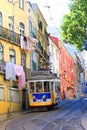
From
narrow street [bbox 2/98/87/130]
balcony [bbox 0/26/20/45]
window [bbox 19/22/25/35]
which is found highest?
window [bbox 19/22/25/35]

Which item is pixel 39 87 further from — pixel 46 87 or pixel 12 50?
pixel 12 50

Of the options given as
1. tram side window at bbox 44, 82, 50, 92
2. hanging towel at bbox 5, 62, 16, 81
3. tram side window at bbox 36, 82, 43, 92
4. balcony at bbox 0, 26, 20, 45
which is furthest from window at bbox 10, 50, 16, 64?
tram side window at bbox 44, 82, 50, 92

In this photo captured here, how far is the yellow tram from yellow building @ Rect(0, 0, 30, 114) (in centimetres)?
151

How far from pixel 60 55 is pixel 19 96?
3885 centimetres

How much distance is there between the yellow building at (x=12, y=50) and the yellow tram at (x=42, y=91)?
59.6 inches

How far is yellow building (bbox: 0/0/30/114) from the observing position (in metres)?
34.5

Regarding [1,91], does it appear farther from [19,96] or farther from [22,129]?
[22,129]

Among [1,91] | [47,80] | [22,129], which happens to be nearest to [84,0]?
[47,80]

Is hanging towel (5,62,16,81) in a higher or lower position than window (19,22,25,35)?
lower

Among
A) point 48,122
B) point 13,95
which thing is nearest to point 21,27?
point 13,95

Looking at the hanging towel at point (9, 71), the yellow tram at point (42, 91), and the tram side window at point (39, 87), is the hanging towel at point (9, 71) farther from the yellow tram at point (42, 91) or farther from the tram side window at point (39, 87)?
the tram side window at point (39, 87)

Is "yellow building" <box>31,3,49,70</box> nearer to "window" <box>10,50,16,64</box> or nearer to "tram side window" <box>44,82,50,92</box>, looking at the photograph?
"window" <box>10,50,16,64</box>

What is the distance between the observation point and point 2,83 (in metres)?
34.4

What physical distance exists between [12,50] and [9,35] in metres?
1.40
